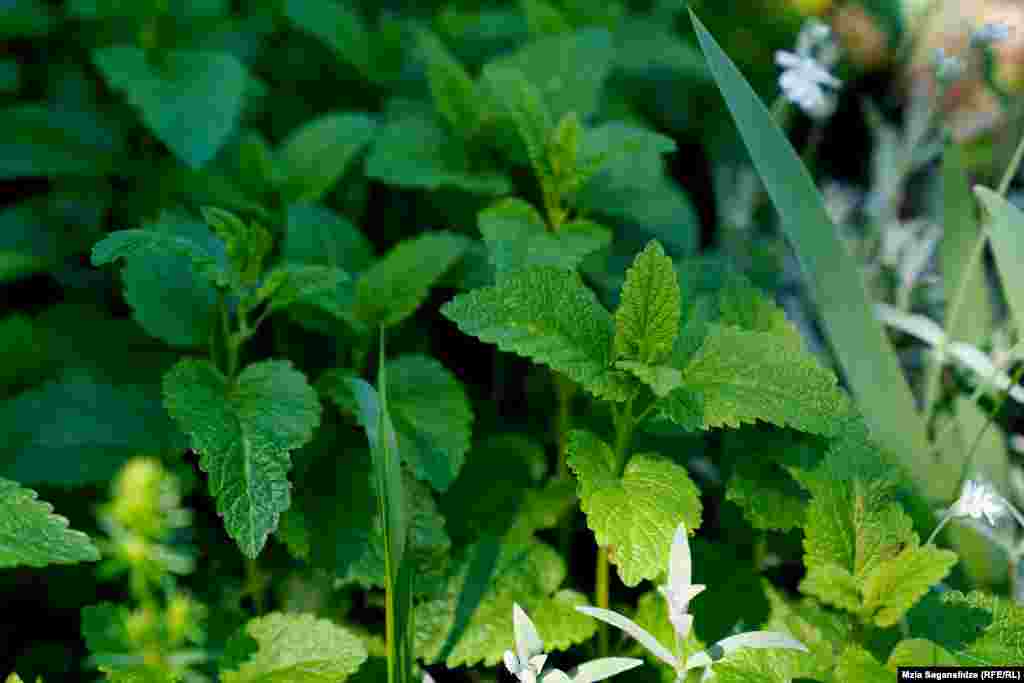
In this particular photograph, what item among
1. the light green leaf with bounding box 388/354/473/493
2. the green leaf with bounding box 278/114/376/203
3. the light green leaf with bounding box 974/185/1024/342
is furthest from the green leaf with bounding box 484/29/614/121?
the light green leaf with bounding box 974/185/1024/342

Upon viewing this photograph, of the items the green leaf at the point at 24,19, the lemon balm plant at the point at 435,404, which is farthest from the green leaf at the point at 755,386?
the green leaf at the point at 24,19

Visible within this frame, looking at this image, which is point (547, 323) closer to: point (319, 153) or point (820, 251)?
point (820, 251)

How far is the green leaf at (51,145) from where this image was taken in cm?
199

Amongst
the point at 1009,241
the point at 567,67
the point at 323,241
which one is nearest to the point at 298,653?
the point at 323,241

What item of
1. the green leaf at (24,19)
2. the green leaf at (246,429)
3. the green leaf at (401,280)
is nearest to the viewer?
the green leaf at (246,429)

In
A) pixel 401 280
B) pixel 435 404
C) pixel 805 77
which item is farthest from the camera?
pixel 805 77

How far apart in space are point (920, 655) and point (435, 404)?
738 millimetres

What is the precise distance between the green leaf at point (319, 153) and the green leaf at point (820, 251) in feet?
2.51

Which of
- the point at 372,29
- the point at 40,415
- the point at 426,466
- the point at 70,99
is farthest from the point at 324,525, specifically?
the point at 372,29

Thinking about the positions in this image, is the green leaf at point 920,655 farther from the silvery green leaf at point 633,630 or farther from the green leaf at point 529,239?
the green leaf at point 529,239

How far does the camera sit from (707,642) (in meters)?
1.50

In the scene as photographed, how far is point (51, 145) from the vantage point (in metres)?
2.06

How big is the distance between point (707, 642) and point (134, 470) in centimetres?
99

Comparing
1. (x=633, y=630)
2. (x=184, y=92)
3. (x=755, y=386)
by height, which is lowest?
(x=633, y=630)
